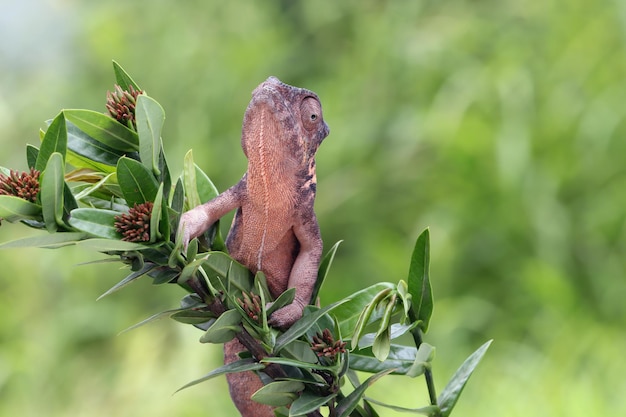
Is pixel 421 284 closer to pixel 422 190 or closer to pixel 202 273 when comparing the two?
pixel 202 273

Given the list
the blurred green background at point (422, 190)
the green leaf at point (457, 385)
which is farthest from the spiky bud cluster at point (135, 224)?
the blurred green background at point (422, 190)

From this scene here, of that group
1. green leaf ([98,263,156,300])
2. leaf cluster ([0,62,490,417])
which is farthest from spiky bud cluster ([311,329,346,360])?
green leaf ([98,263,156,300])

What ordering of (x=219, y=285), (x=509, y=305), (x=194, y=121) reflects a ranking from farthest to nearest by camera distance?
→ (x=194, y=121) → (x=509, y=305) → (x=219, y=285)

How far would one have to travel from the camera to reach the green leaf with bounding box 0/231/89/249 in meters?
0.40

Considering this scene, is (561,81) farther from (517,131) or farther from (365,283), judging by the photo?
(365,283)

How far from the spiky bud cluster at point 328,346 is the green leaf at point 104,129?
0.52 feet

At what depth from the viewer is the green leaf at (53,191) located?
401 millimetres

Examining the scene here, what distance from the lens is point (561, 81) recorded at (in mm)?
2068

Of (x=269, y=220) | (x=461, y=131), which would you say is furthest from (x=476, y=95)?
(x=269, y=220)

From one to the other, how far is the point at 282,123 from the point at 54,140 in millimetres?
132

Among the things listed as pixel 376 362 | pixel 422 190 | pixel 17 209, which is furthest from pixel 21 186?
pixel 422 190

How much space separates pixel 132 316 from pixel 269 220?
1657 mm

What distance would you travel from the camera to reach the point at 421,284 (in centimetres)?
49

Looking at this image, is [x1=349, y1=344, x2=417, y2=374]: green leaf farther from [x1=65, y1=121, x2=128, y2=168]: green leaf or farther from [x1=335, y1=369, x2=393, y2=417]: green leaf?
[x1=65, y1=121, x2=128, y2=168]: green leaf
